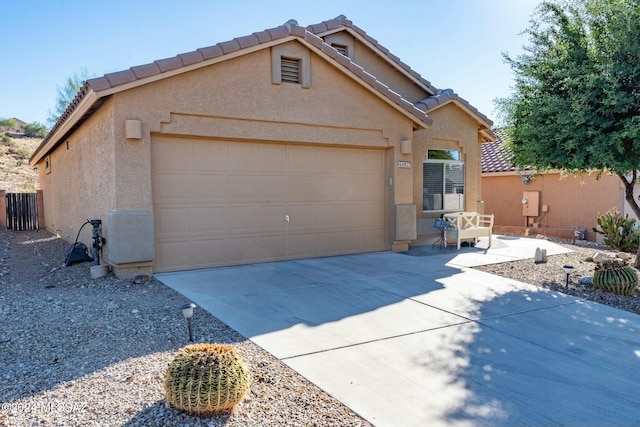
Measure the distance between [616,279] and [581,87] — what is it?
343 centimetres

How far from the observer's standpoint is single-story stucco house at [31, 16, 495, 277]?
852 centimetres

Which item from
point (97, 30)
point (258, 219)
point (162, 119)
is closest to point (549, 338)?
point (258, 219)

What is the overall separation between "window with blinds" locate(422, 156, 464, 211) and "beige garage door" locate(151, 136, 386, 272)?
6.17ft

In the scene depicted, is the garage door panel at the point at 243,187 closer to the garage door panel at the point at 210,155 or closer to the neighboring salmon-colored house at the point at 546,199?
the garage door panel at the point at 210,155

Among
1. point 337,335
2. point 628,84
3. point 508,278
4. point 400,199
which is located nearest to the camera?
point 337,335

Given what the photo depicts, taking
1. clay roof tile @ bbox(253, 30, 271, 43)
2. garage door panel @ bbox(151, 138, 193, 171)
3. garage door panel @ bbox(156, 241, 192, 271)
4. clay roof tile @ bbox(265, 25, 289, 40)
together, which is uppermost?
clay roof tile @ bbox(265, 25, 289, 40)

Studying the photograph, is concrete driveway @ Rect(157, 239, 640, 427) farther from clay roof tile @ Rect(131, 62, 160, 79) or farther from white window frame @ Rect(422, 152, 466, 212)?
white window frame @ Rect(422, 152, 466, 212)

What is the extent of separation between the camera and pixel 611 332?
5.95 meters

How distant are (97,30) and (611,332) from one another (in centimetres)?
1819

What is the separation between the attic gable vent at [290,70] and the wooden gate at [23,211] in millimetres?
16287

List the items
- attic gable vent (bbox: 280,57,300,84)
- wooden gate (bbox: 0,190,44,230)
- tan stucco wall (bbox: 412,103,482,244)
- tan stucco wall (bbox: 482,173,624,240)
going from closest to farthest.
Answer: attic gable vent (bbox: 280,57,300,84), tan stucco wall (bbox: 412,103,482,244), tan stucco wall (bbox: 482,173,624,240), wooden gate (bbox: 0,190,44,230)

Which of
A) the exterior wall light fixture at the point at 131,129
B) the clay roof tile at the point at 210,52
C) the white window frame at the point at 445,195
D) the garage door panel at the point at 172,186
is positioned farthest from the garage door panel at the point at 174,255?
the white window frame at the point at 445,195

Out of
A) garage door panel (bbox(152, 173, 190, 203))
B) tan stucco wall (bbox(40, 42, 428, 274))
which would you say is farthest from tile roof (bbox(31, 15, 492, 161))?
garage door panel (bbox(152, 173, 190, 203))

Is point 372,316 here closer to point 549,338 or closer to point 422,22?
point 549,338
